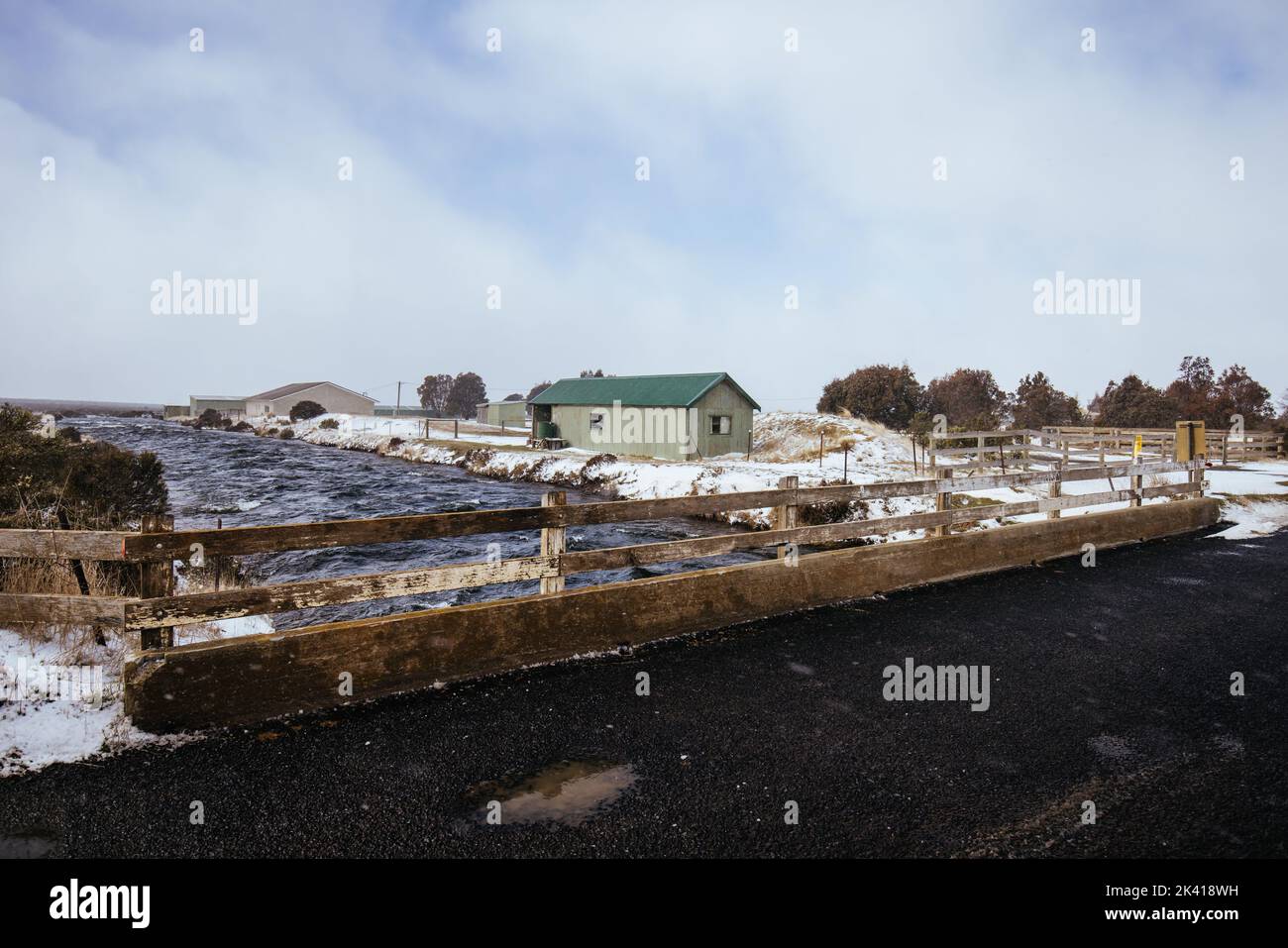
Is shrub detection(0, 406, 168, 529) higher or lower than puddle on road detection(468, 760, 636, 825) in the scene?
higher

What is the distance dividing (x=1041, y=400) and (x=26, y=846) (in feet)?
266

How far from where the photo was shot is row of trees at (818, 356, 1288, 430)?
60.5 m

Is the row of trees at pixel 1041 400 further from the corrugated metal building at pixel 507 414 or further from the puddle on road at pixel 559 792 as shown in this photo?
the puddle on road at pixel 559 792

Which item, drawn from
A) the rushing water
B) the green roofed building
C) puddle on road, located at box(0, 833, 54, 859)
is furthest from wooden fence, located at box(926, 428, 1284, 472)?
puddle on road, located at box(0, 833, 54, 859)

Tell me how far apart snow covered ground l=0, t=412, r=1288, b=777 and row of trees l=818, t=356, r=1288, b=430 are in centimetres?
1292

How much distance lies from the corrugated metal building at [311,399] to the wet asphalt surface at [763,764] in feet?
327

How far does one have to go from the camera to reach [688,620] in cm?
699

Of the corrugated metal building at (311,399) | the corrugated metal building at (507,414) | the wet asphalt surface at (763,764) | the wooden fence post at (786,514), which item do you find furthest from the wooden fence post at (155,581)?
the corrugated metal building at (311,399)

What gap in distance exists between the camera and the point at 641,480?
2944 centimetres

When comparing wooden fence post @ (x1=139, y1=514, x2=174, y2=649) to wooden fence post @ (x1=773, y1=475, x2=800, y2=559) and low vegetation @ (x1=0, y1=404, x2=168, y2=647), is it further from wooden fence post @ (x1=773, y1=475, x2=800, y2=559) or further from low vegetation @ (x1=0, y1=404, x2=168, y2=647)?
wooden fence post @ (x1=773, y1=475, x2=800, y2=559)

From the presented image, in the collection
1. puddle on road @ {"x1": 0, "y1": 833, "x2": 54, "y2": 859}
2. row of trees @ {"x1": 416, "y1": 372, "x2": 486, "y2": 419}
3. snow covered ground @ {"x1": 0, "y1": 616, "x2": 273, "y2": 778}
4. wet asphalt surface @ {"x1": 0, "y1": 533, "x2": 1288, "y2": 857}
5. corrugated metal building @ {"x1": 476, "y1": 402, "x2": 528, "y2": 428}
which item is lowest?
wet asphalt surface @ {"x1": 0, "y1": 533, "x2": 1288, "y2": 857}

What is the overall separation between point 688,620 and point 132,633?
4478mm

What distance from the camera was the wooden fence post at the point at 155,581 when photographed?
4.65m
